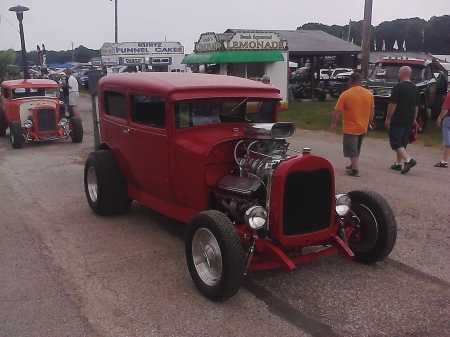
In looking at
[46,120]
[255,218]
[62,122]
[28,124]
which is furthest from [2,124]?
[255,218]

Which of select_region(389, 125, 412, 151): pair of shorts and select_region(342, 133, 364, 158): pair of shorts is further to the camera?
select_region(389, 125, 412, 151): pair of shorts

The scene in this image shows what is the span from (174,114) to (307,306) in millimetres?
2264

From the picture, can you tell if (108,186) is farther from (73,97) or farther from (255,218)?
(73,97)

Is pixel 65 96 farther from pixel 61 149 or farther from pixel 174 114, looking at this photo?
pixel 174 114

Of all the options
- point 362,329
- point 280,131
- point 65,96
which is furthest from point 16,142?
point 362,329

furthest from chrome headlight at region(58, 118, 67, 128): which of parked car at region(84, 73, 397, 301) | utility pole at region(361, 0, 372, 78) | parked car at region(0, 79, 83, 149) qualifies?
utility pole at region(361, 0, 372, 78)

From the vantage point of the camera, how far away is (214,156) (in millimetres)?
4672

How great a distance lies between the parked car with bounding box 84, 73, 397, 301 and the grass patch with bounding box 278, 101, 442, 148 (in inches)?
308

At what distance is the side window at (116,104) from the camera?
19.1 ft

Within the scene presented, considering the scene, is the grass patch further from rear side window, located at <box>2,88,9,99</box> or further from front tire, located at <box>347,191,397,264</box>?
rear side window, located at <box>2,88,9,99</box>

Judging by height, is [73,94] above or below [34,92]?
below

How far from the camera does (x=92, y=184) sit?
6.60 meters

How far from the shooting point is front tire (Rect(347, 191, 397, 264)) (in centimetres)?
451

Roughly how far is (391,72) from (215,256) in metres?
11.8
